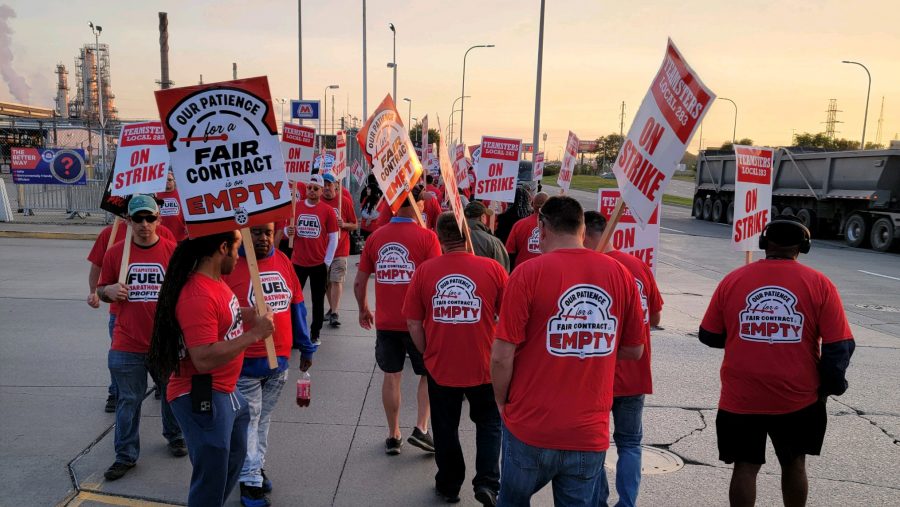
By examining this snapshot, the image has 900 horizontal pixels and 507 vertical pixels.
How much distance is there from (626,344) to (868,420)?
12.8ft

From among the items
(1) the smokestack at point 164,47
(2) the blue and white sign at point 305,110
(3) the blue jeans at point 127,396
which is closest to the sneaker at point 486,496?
(3) the blue jeans at point 127,396

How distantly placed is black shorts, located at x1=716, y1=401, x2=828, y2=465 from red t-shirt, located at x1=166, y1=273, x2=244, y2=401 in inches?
102

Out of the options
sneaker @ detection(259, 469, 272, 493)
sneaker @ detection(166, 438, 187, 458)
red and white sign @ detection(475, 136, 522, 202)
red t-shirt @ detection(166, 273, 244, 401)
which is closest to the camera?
red t-shirt @ detection(166, 273, 244, 401)

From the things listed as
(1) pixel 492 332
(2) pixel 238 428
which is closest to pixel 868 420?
(1) pixel 492 332

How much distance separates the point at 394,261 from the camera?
5.13 metres

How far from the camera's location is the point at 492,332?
4.11m

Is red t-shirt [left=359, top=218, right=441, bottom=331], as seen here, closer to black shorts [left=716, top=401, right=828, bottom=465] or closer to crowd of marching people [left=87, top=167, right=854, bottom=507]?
crowd of marching people [left=87, top=167, right=854, bottom=507]

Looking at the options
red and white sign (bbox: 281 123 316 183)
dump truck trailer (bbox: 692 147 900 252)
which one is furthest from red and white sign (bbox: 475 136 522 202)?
dump truck trailer (bbox: 692 147 900 252)

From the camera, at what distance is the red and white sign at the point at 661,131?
3602mm

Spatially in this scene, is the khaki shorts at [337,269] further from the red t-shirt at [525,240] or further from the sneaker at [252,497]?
the sneaker at [252,497]

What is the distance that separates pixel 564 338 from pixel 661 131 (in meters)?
1.53

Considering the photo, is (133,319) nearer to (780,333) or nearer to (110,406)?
(110,406)

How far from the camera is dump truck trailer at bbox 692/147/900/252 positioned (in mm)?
19859

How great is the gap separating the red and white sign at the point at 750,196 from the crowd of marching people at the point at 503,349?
1.22 m
